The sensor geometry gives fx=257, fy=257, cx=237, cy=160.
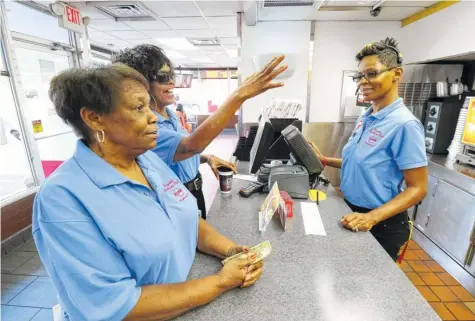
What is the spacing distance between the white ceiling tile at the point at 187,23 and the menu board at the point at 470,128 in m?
3.63

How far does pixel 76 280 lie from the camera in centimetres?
66

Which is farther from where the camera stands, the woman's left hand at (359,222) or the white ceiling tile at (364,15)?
the white ceiling tile at (364,15)

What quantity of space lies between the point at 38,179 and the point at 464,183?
4.73 m

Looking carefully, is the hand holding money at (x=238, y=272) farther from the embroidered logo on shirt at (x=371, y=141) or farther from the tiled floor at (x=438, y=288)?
the tiled floor at (x=438, y=288)

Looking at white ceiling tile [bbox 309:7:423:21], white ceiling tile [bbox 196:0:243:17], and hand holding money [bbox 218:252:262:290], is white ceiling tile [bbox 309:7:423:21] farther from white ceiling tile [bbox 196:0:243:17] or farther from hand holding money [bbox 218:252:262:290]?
hand holding money [bbox 218:252:262:290]

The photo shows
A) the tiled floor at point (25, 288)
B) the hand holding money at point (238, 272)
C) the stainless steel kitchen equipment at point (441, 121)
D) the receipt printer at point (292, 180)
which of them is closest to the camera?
the hand holding money at point (238, 272)

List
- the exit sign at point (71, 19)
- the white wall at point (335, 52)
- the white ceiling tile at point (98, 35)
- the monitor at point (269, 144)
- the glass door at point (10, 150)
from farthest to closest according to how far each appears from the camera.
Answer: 1. the white ceiling tile at point (98, 35)
2. the white wall at point (335, 52)
3. the exit sign at point (71, 19)
4. the glass door at point (10, 150)
5. the monitor at point (269, 144)

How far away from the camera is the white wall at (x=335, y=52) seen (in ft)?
12.1

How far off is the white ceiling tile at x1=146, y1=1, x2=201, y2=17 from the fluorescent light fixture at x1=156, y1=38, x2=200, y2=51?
6.43 ft

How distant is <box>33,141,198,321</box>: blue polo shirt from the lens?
0.66 metres

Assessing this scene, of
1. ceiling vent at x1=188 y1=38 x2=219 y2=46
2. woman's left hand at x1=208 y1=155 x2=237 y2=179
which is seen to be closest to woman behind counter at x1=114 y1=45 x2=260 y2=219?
woman's left hand at x1=208 y1=155 x2=237 y2=179

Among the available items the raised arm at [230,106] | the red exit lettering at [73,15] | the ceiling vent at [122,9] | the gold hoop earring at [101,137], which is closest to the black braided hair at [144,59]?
the raised arm at [230,106]

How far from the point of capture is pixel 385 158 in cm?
140

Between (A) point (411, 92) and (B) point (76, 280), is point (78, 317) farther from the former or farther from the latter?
(A) point (411, 92)
